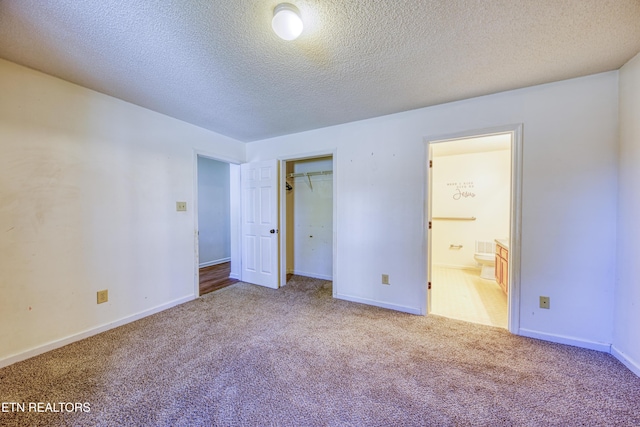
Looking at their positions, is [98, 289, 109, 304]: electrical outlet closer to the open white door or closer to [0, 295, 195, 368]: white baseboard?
[0, 295, 195, 368]: white baseboard

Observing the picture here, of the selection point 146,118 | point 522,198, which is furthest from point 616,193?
point 146,118

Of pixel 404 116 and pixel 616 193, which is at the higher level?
pixel 404 116

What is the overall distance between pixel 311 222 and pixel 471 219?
10.4ft

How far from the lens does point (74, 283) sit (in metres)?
2.14

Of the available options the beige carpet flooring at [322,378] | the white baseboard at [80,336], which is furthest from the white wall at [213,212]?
the beige carpet flooring at [322,378]

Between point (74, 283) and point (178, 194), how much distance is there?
1271 mm

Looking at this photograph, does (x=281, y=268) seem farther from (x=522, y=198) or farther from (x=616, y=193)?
(x=616, y=193)

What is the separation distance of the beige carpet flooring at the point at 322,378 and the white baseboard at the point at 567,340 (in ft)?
0.25

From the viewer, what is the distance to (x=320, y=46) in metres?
1.63

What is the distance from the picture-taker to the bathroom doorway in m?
3.50

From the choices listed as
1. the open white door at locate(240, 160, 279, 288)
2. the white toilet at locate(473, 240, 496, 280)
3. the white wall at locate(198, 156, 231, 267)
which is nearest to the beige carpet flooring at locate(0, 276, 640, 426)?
the open white door at locate(240, 160, 279, 288)

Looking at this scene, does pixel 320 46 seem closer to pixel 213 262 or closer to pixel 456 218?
pixel 456 218

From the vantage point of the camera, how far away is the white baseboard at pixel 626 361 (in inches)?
66.6
